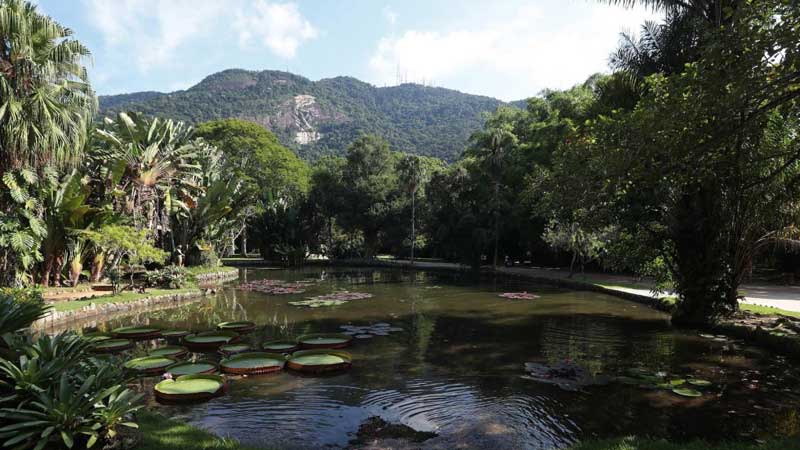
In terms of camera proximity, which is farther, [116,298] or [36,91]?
[116,298]

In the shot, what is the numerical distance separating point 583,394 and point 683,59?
12.2 metres

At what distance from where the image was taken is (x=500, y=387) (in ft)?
27.2

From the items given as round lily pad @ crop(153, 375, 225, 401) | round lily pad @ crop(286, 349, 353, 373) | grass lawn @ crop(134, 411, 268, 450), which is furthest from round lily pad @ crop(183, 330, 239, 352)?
grass lawn @ crop(134, 411, 268, 450)

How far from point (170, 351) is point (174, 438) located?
18.6ft

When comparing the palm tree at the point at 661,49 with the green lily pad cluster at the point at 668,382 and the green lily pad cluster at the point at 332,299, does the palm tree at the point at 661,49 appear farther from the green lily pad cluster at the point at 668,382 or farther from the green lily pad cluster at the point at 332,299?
the green lily pad cluster at the point at 332,299

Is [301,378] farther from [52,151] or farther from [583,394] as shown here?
[52,151]

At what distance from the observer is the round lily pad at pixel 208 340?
1095 cm

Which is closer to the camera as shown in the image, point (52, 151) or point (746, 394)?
point (746, 394)

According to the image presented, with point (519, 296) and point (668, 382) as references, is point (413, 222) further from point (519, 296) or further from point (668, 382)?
point (668, 382)

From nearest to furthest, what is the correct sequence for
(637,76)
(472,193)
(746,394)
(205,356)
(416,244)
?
(746,394) < (205,356) < (637,76) < (472,193) < (416,244)

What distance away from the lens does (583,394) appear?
7.84 meters

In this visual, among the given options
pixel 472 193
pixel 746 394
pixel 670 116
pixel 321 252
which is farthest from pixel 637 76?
pixel 321 252

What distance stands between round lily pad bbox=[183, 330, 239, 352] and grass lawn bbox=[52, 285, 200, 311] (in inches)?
141

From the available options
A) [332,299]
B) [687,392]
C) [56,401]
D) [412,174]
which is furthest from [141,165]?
[412,174]
